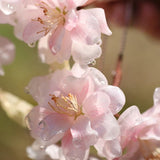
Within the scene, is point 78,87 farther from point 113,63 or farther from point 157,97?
point 113,63

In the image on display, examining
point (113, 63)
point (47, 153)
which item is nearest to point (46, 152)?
point (47, 153)

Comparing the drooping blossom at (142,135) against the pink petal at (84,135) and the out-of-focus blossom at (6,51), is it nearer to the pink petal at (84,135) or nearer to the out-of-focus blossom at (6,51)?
the pink petal at (84,135)

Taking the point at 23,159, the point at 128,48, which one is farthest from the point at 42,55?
the point at 128,48

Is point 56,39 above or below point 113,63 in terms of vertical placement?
above

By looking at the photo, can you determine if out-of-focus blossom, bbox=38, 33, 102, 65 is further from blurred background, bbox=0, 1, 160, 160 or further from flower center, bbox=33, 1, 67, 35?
blurred background, bbox=0, 1, 160, 160

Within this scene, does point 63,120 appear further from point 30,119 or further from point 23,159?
point 23,159
